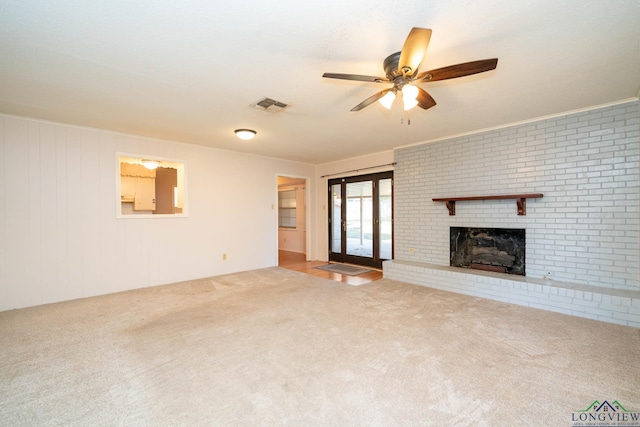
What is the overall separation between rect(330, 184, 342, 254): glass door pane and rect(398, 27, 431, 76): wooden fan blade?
4.73 metres

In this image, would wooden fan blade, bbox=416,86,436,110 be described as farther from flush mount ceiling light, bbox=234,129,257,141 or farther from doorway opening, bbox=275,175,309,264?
doorway opening, bbox=275,175,309,264

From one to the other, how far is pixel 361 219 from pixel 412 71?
14.5ft

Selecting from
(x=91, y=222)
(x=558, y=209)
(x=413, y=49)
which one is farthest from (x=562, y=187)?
(x=91, y=222)

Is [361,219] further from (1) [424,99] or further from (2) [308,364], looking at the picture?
(2) [308,364]

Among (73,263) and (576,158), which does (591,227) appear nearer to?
(576,158)

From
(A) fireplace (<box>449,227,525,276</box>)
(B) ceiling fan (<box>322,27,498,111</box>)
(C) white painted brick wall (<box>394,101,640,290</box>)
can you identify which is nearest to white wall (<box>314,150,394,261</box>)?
(C) white painted brick wall (<box>394,101,640,290</box>)

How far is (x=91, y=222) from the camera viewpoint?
3.90m

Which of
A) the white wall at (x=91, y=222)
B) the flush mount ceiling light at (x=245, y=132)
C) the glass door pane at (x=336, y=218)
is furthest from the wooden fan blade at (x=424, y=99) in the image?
the glass door pane at (x=336, y=218)

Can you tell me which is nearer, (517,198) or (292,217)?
(517,198)

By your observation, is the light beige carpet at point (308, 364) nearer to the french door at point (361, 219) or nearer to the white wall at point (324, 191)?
the french door at point (361, 219)

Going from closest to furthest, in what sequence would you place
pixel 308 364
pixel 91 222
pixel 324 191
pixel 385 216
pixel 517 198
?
pixel 308 364, pixel 517 198, pixel 91 222, pixel 385 216, pixel 324 191

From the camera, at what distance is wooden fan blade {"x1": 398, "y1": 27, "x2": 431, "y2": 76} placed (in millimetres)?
1530

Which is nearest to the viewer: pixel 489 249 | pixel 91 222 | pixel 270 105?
pixel 270 105

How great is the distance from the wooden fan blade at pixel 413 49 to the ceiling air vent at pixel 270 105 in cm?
153
